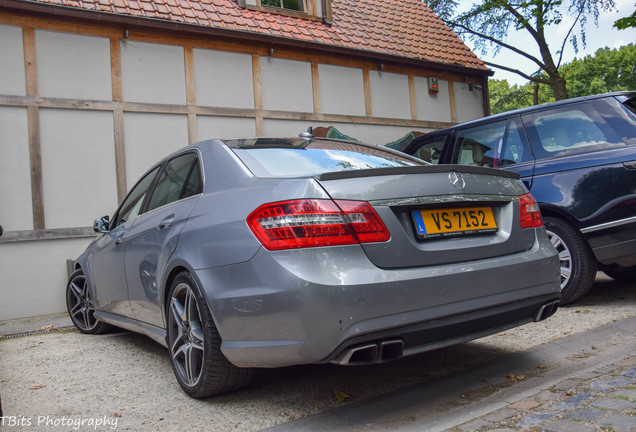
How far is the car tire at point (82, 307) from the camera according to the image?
525cm

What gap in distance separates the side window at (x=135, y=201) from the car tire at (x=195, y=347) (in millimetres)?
1265

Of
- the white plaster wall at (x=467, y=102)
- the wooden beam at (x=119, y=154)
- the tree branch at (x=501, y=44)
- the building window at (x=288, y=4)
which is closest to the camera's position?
the wooden beam at (x=119, y=154)

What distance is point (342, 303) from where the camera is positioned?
2377 mm

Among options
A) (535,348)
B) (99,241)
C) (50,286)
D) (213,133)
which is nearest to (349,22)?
(213,133)

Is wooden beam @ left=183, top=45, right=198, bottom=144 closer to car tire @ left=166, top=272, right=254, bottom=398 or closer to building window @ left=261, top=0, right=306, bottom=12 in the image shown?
building window @ left=261, top=0, right=306, bottom=12

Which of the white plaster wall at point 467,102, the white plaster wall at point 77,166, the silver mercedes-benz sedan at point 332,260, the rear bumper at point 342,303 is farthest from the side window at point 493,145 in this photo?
the white plaster wall at point 467,102

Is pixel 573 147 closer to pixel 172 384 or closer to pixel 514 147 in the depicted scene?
pixel 514 147

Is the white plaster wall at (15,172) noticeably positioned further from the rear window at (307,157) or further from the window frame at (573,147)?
the window frame at (573,147)

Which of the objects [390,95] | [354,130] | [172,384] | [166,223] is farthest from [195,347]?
[390,95]

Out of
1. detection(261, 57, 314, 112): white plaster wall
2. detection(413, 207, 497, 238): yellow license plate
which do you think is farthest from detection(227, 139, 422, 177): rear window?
detection(261, 57, 314, 112): white plaster wall

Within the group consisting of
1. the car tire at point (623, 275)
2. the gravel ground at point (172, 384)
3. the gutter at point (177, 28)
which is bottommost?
the gravel ground at point (172, 384)

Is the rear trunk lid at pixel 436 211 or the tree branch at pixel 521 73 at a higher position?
the tree branch at pixel 521 73

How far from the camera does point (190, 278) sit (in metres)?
3.01

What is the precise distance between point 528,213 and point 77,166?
6.74 metres
